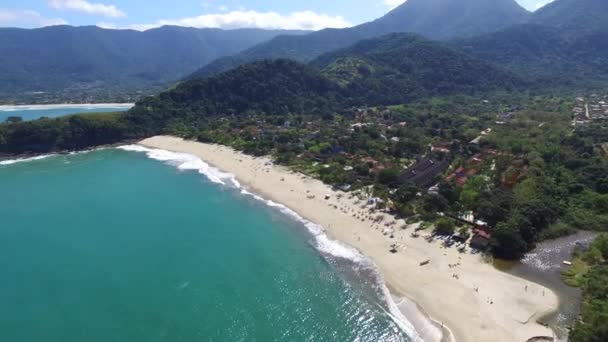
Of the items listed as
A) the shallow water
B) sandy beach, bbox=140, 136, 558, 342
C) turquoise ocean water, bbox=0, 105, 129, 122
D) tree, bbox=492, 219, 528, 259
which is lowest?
the shallow water

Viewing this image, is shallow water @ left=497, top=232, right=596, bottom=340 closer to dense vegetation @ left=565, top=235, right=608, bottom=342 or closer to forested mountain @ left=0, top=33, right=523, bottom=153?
dense vegetation @ left=565, top=235, right=608, bottom=342

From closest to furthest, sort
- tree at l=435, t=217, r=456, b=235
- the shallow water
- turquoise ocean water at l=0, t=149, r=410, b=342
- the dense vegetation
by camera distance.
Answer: the dense vegetation → the shallow water → turquoise ocean water at l=0, t=149, r=410, b=342 → tree at l=435, t=217, r=456, b=235

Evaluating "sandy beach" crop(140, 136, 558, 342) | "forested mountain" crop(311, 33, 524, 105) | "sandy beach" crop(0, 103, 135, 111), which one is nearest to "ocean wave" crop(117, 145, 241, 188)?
"sandy beach" crop(140, 136, 558, 342)

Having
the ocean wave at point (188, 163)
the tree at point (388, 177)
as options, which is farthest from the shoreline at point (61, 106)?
the tree at point (388, 177)

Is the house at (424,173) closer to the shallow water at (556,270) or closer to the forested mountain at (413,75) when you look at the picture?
the shallow water at (556,270)

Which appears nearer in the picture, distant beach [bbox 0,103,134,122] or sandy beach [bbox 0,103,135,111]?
distant beach [bbox 0,103,134,122]

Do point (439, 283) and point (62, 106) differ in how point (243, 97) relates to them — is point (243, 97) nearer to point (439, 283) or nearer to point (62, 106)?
point (62, 106)
